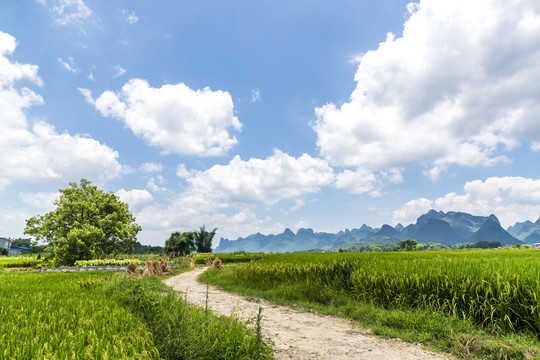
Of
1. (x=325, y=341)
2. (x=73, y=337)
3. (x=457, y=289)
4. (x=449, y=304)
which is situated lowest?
(x=325, y=341)

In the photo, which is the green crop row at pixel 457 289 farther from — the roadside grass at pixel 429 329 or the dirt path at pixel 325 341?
the dirt path at pixel 325 341

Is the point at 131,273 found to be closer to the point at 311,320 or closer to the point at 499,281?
the point at 311,320

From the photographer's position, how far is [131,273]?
56.0 feet

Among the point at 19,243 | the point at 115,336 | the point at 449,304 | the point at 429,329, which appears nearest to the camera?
the point at 115,336

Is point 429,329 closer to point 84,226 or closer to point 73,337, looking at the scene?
point 73,337

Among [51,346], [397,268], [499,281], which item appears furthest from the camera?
[397,268]

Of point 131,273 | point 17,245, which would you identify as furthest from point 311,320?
point 17,245

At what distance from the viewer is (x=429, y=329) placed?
19.3 ft

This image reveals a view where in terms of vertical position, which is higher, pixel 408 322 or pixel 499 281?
pixel 499 281

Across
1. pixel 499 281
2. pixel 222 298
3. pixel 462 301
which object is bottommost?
pixel 222 298

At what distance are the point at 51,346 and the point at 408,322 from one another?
6.81 m

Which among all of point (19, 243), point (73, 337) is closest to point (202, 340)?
point (73, 337)

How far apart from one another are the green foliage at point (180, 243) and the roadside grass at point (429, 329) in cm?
5613

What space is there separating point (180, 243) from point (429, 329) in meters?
62.6
